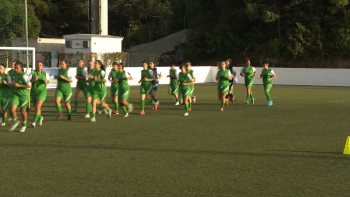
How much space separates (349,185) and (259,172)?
57.7 inches

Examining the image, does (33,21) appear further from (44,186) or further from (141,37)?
(44,186)

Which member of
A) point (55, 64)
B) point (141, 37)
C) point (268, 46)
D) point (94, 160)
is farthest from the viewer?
point (141, 37)

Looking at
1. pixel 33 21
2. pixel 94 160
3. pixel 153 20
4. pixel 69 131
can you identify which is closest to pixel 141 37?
pixel 153 20

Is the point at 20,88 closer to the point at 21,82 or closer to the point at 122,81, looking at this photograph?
the point at 21,82

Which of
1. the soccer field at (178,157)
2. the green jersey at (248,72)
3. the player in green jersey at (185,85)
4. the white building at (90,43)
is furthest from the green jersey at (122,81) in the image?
the white building at (90,43)

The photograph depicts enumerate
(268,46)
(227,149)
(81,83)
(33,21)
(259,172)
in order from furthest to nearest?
(33,21) → (268,46) → (81,83) → (227,149) → (259,172)

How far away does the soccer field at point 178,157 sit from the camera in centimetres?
754

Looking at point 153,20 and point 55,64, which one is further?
point 153,20

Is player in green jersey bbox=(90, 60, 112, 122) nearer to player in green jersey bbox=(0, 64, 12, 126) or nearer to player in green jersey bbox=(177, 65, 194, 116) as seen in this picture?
player in green jersey bbox=(0, 64, 12, 126)

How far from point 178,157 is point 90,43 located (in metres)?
36.3

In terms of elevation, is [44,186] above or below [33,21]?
below

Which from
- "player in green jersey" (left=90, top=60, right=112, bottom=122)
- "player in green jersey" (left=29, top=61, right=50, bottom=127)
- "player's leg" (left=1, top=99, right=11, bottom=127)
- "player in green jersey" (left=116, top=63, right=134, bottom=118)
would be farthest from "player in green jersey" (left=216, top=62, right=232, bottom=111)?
"player's leg" (left=1, top=99, right=11, bottom=127)

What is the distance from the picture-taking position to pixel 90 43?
148 ft

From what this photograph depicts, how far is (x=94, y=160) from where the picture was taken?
9.57 meters
